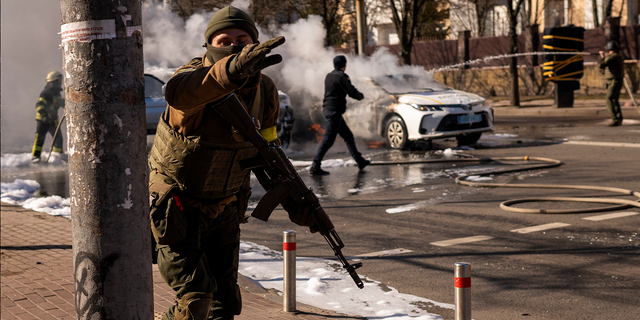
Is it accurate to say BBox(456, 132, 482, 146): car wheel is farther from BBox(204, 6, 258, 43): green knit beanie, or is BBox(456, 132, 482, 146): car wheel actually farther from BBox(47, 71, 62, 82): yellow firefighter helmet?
BBox(204, 6, 258, 43): green knit beanie

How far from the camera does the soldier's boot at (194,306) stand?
308 cm

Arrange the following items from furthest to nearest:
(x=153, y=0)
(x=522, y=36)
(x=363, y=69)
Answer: (x=522, y=36)
(x=153, y=0)
(x=363, y=69)

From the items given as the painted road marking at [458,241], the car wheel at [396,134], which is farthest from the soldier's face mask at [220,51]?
A: the car wheel at [396,134]

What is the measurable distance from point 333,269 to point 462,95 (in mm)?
8928

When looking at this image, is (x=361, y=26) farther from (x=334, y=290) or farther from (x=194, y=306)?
(x=194, y=306)

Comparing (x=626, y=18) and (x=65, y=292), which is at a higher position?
(x=626, y=18)

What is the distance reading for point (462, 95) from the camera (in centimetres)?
1382

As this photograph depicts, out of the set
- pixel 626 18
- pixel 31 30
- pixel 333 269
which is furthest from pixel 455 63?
pixel 333 269

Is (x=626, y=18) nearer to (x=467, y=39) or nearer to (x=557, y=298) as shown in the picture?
(x=467, y=39)

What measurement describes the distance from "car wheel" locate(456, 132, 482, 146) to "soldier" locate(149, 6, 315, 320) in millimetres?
11116

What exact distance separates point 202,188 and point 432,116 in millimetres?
10369

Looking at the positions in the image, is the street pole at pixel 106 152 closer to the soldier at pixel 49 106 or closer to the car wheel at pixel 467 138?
the car wheel at pixel 467 138

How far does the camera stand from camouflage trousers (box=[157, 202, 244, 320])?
3.13 meters

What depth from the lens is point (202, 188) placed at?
3.16 metres
